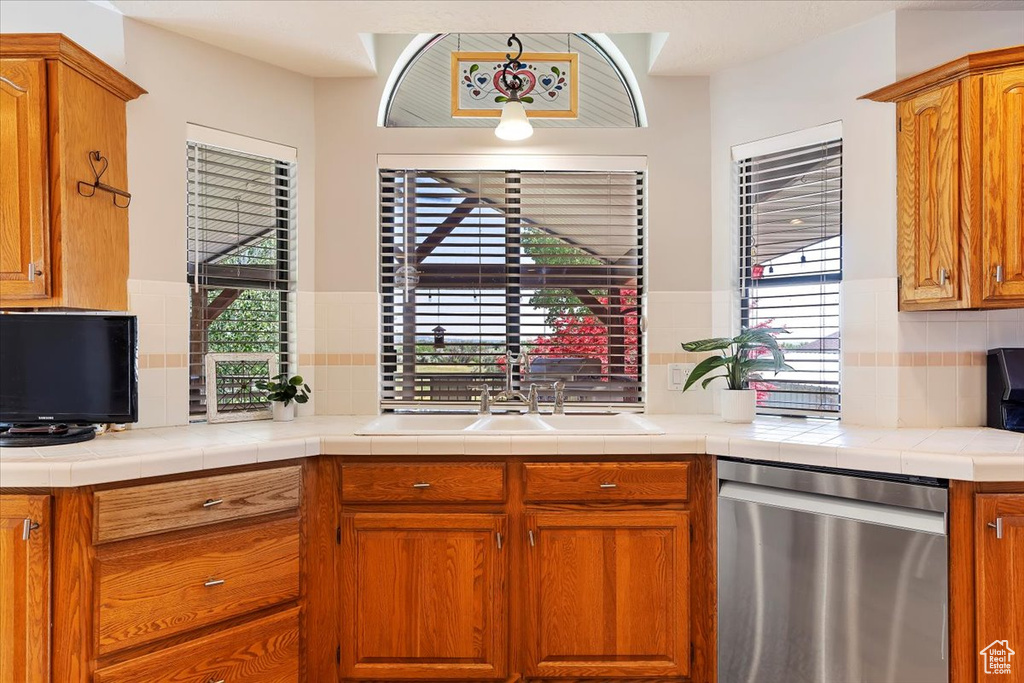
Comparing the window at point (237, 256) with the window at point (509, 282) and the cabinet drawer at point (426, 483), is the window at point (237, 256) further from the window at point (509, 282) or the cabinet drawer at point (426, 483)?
the cabinet drawer at point (426, 483)

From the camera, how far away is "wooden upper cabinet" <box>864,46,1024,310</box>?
2008 millimetres

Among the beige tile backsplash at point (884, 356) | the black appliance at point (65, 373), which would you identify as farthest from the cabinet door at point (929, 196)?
the black appliance at point (65, 373)

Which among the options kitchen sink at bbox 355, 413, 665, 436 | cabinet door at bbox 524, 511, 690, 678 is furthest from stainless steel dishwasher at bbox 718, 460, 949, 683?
kitchen sink at bbox 355, 413, 665, 436

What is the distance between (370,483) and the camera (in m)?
2.10

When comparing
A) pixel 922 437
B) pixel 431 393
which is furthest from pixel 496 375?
A: pixel 922 437

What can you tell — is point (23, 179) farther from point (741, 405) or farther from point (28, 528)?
point (741, 405)

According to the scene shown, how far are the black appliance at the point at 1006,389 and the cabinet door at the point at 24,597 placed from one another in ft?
10.2

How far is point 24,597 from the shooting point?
1.64 m

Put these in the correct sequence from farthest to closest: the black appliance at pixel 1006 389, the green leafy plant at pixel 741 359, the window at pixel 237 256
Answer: the window at pixel 237 256 → the green leafy plant at pixel 741 359 → the black appliance at pixel 1006 389

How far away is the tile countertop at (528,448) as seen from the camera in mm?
1677

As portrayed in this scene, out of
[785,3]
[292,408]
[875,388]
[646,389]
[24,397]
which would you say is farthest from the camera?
[646,389]

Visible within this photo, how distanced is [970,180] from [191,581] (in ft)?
9.31

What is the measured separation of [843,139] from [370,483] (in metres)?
2.27

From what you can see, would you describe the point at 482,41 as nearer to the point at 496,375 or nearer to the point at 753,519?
the point at 496,375
